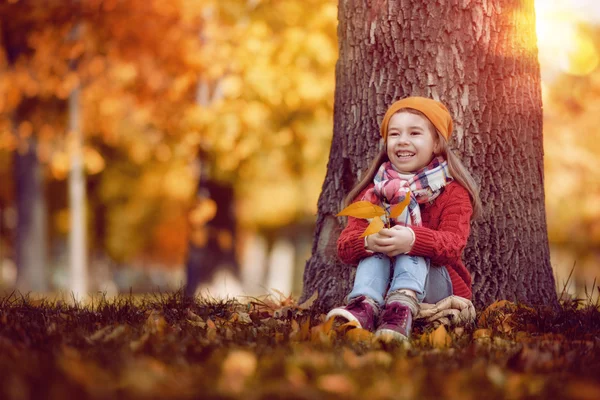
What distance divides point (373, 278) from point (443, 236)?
0.40 meters

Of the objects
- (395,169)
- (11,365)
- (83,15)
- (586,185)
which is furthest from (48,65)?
(586,185)

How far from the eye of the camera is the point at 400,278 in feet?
11.5

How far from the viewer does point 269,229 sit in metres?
25.2

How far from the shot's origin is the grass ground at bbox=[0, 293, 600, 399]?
1933 mm

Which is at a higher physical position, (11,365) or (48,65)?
(48,65)

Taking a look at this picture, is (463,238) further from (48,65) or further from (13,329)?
(48,65)

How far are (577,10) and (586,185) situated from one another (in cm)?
611

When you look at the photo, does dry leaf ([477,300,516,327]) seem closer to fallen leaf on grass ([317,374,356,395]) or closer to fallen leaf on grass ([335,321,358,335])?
fallen leaf on grass ([335,321,358,335])

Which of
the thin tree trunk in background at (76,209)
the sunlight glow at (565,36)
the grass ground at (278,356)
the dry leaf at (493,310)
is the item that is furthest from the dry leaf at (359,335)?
the thin tree trunk in background at (76,209)

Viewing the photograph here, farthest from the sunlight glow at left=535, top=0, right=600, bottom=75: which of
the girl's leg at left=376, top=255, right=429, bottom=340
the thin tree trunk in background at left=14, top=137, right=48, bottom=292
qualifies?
the thin tree trunk in background at left=14, top=137, right=48, bottom=292

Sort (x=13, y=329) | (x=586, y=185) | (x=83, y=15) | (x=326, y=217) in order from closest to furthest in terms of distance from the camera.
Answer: (x=13, y=329), (x=326, y=217), (x=83, y=15), (x=586, y=185)

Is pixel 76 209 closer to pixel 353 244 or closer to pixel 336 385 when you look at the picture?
pixel 353 244

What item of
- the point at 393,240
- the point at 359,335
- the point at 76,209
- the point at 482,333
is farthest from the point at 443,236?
the point at 76,209

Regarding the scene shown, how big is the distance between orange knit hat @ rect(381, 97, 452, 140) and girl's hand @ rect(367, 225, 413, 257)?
0.68 m
